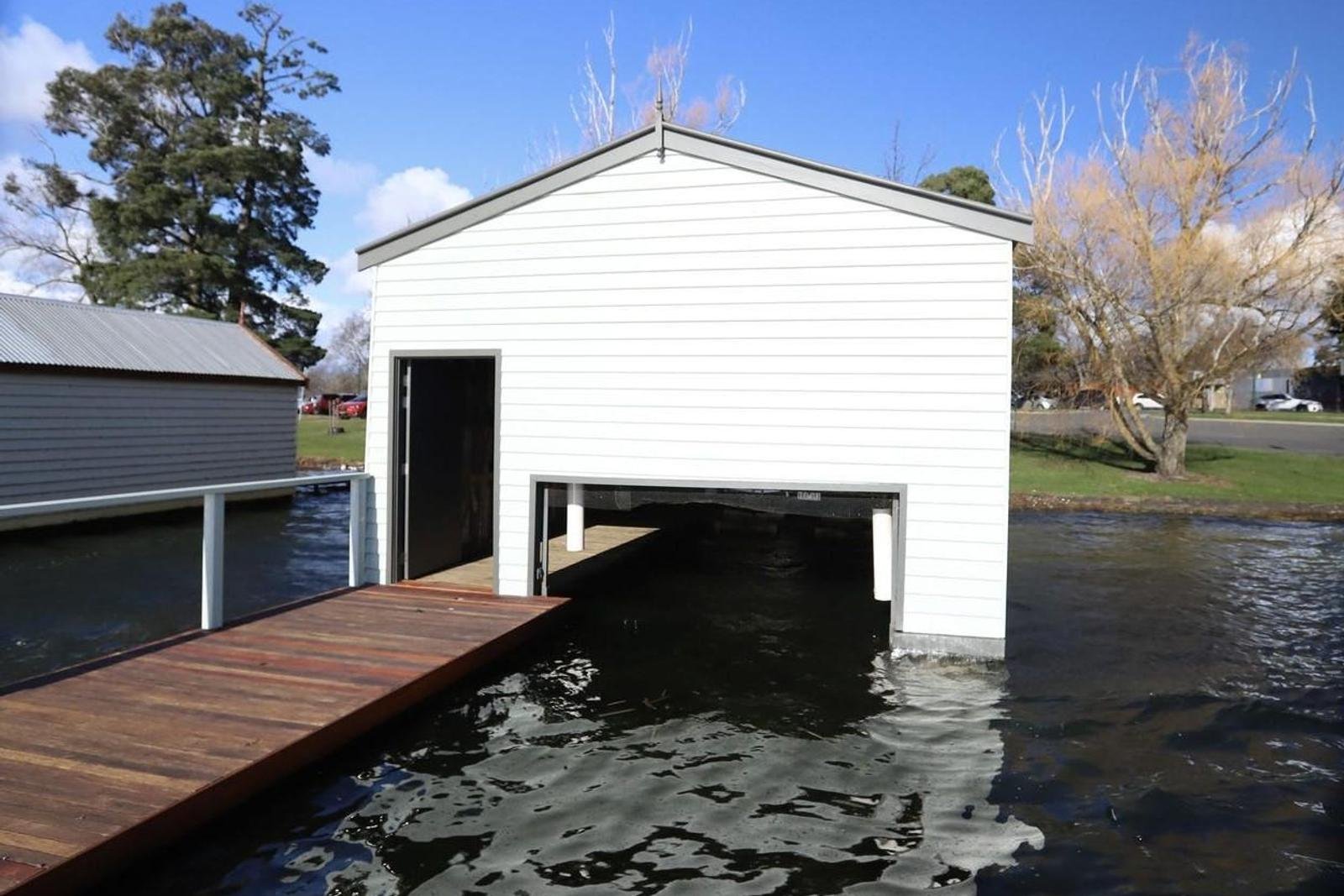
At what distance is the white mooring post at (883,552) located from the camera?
797 centimetres

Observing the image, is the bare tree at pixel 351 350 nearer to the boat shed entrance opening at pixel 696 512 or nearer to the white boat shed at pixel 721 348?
the boat shed entrance opening at pixel 696 512

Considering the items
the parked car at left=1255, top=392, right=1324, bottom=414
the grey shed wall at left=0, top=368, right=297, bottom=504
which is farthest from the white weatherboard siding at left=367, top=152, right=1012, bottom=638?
the parked car at left=1255, top=392, right=1324, bottom=414

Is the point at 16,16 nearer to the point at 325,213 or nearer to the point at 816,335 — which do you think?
the point at 816,335

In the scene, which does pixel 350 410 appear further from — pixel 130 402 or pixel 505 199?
pixel 505 199

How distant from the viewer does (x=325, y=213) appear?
2847 cm

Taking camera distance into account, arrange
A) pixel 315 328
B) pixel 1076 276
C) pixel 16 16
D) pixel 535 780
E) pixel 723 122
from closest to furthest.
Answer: pixel 535 780
pixel 16 16
pixel 1076 276
pixel 723 122
pixel 315 328

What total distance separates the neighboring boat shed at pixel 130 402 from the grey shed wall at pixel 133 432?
0.05 feet

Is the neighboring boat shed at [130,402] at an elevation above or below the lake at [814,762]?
above

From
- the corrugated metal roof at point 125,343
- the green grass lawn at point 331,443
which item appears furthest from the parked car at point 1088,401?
the corrugated metal roof at point 125,343

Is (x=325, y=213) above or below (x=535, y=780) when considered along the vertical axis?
above

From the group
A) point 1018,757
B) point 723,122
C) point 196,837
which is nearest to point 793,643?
point 1018,757

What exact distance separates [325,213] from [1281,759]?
29.0m

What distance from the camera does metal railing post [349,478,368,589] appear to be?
808cm

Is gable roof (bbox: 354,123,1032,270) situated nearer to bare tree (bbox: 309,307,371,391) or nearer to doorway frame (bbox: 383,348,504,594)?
doorway frame (bbox: 383,348,504,594)
